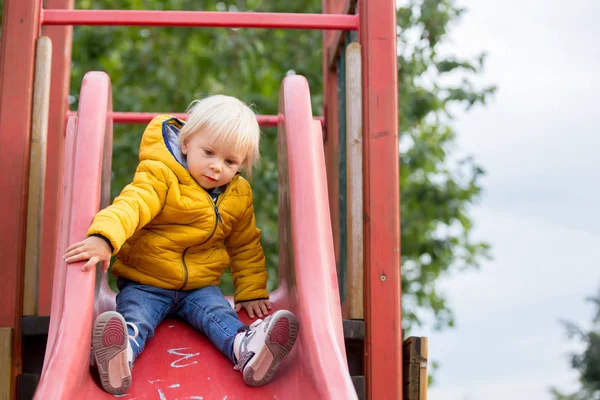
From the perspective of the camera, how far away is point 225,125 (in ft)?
8.54

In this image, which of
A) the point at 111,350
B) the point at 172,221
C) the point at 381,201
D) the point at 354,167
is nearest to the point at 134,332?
the point at 111,350

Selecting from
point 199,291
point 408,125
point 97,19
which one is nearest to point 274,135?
point 408,125

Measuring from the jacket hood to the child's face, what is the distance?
34 mm

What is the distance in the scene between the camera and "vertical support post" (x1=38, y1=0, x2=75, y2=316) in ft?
13.3

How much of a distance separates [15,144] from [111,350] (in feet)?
3.43

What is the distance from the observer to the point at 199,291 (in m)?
2.73

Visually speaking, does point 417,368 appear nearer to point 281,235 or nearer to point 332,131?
point 281,235

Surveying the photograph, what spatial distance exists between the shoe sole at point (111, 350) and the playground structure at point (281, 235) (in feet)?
0.11

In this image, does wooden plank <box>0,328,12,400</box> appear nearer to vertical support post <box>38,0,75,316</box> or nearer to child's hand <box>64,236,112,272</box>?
child's hand <box>64,236,112,272</box>

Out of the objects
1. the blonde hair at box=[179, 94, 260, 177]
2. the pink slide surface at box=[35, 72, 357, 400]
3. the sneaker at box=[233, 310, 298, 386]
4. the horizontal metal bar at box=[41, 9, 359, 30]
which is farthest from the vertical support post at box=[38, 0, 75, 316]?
the sneaker at box=[233, 310, 298, 386]

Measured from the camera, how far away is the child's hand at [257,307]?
9.43 feet

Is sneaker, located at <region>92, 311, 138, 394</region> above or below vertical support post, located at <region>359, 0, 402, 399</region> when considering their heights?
below

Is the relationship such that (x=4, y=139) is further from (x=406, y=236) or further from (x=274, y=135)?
(x=406, y=236)

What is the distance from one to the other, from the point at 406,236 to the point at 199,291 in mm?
5495
